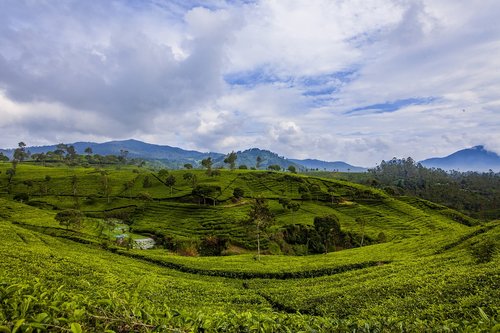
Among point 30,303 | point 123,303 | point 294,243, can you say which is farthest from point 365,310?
point 294,243

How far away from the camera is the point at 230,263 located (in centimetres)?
4225

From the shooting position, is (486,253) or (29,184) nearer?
(486,253)

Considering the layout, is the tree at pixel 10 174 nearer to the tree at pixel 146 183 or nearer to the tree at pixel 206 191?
the tree at pixel 146 183

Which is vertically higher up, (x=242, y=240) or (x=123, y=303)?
(x=123, y=303)

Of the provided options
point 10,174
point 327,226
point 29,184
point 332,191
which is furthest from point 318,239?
point 10,174

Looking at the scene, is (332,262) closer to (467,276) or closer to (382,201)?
(467,276)

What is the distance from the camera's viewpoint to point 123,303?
16.4 feet

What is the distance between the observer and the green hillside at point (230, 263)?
527 centimetres

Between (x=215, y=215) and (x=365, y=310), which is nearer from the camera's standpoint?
(x=365, y=310)

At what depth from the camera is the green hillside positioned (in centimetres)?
527

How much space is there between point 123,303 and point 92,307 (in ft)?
1.40

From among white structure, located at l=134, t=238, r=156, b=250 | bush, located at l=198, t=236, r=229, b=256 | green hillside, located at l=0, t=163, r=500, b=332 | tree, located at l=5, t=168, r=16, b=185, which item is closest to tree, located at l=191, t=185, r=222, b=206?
green hillside, located at l=0, t=163, r=500, b=332

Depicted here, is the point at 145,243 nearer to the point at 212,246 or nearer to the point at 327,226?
the point at 212,246

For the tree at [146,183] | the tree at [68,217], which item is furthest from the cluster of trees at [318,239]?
the tree at [146,183]
